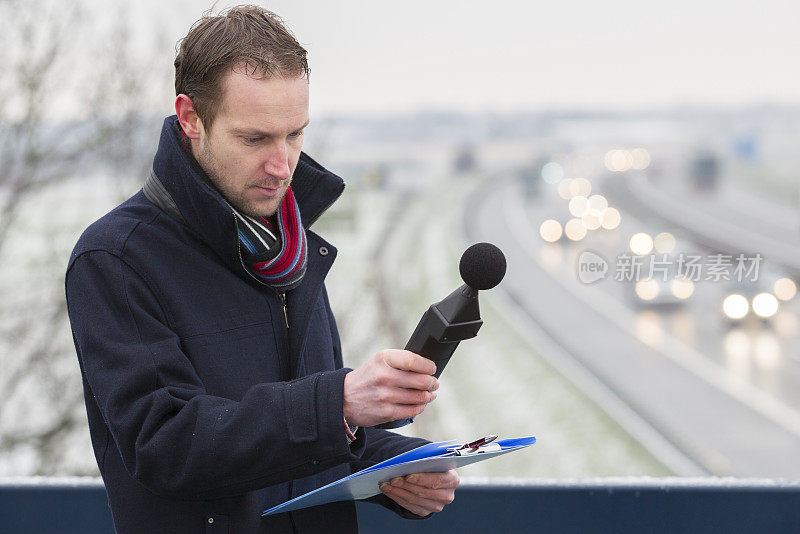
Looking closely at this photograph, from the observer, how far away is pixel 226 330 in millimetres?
994

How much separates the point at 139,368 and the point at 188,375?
0.06m

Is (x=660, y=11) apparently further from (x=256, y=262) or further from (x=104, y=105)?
(x=256, y=262)

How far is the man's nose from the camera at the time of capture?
997 millimetres

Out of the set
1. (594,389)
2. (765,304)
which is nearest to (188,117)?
(765,304)

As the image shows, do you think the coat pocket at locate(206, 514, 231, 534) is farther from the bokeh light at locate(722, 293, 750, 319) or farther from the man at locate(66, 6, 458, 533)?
the bokeh light at locate(722, 293, 750, 319)

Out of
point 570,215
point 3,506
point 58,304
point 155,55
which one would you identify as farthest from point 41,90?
point 3,506

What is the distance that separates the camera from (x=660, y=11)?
8.73 m

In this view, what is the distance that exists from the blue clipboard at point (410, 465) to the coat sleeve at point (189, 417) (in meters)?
0.06

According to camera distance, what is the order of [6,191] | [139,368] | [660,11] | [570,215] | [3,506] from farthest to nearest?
[660,11]
[570,215]
[6,191]
[3,506]
[139,368]

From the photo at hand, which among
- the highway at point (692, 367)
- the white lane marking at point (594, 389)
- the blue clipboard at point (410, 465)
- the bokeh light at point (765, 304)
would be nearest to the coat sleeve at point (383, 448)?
the blue clipboard at point (410, 465)

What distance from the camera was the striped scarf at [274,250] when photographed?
1.03 metres

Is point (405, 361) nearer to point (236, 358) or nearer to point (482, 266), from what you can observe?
point (482, 266)

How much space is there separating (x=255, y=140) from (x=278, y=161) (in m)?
0.04

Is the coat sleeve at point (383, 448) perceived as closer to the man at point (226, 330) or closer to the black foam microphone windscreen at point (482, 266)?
the man at point (226, 330)
